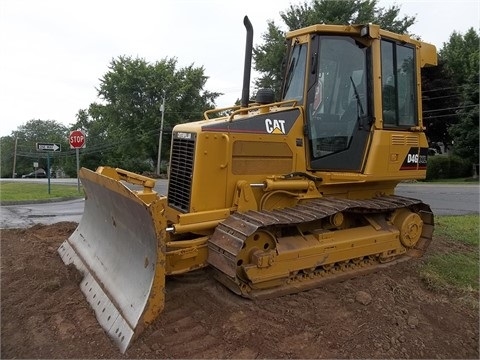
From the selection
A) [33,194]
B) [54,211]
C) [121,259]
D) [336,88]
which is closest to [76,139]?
[33,194]

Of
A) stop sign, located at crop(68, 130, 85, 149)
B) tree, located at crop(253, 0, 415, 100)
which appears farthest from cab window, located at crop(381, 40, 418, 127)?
tree, located at crop(253, 0, 415, 100)

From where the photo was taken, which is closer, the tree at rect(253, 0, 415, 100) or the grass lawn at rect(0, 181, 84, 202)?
the grass lawn at rect(0, 181, 84, 202)

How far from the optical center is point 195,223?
463cm

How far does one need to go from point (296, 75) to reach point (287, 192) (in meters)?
1.45

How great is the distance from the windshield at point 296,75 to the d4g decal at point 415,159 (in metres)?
1.75

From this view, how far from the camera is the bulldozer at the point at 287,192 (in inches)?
171

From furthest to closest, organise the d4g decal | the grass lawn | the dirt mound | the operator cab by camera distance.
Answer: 1. the grass lawn
2. the d4g decal
3. the operator cab
4. the dirt mound

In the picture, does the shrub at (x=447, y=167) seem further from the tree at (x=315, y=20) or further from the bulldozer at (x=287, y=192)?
the bulldozer at (x=287, y=192)

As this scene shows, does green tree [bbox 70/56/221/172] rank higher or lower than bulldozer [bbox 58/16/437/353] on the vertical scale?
higher

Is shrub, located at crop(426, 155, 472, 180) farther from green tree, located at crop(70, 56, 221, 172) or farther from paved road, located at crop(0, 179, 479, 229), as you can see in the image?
green tree, located at crop(70, 56, 221, 172)

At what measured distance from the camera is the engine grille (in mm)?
4828

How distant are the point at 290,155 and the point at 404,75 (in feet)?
6.60

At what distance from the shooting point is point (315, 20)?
1150 inches

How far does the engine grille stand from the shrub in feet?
91.6
